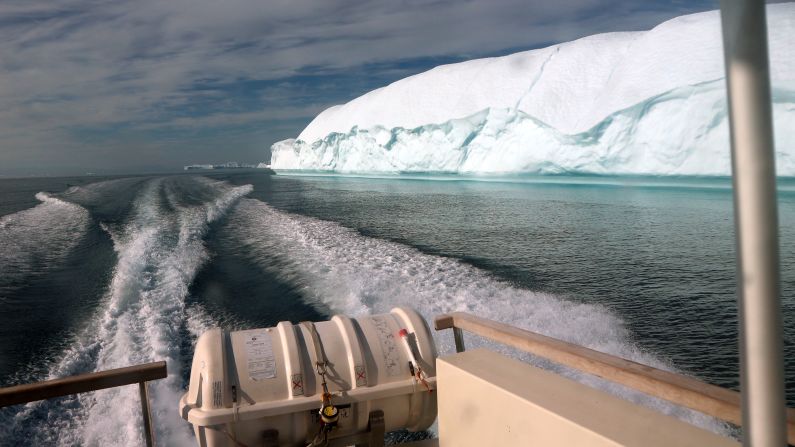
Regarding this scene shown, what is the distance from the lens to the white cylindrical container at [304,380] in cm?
193

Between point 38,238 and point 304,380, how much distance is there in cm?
1041

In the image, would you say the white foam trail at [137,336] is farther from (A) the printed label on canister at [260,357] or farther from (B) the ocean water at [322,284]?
(A) the printed label on canister at [260,357]

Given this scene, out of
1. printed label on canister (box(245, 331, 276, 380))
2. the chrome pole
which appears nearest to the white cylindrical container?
printed label on canister (box(245, 331, 276, 380))

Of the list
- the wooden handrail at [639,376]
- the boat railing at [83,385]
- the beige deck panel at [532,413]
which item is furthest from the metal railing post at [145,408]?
Answer: the wooden handrail at [639,376]

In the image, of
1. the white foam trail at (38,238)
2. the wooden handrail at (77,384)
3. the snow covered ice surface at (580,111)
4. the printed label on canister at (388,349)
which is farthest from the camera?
the snow covered ice surface at (580,111)

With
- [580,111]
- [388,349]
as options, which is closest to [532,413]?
[388,349]

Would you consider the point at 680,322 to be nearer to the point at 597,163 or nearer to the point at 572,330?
the point at 572,330

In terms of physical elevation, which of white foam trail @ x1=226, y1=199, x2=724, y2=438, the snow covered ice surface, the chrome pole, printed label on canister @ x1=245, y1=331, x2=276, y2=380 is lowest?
white foam trail @ x1=226, y1=199, x2=724, y2=438

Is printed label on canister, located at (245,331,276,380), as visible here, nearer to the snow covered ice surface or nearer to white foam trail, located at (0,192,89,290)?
white foam trail, located at (0,192,89,290)

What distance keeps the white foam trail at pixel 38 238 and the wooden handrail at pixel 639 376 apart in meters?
7.67

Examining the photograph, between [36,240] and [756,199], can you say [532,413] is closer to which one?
[756,199]

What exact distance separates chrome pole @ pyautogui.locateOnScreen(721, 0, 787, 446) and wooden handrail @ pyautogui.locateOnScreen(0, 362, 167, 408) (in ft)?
5.57

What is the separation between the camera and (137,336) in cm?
542

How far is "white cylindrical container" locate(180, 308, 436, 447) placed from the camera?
6.34 feet
